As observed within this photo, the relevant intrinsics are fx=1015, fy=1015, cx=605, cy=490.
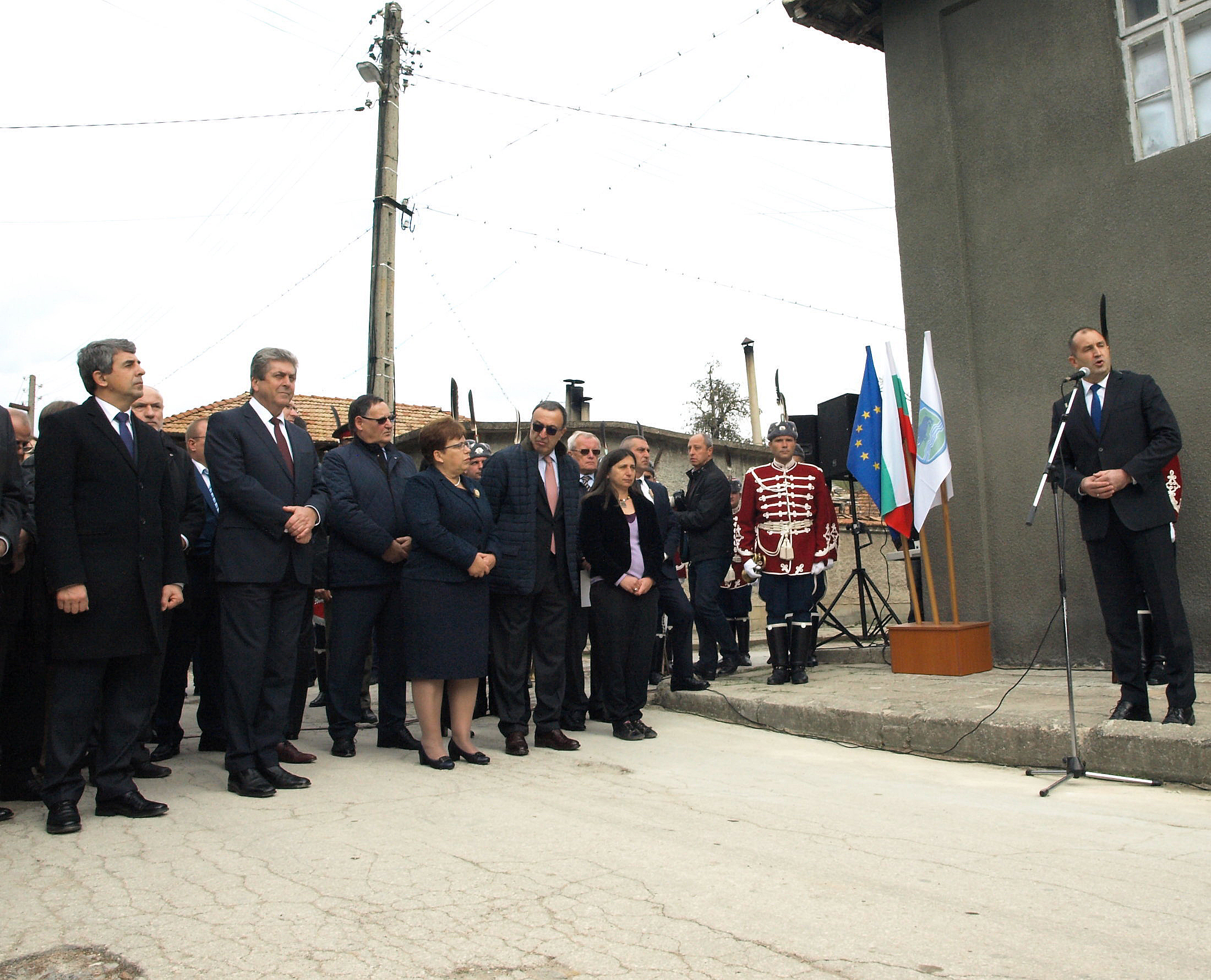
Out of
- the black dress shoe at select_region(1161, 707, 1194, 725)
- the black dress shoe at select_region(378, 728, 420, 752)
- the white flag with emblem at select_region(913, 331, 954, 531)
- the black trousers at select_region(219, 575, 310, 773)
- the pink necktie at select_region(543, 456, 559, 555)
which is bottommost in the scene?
the black dress shoe at select_region(378, 728, 420, 752)

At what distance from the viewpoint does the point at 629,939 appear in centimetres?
269

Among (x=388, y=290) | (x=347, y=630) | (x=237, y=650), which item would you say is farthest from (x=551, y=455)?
(x=388, y=290)

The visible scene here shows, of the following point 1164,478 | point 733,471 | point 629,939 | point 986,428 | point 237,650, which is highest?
point 733,471

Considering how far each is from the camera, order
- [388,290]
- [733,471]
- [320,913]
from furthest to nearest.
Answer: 1. [733,471]
2. [388,290]
3. [320,913]

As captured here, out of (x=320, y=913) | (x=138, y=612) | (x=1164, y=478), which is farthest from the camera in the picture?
(x=1164, y=478)

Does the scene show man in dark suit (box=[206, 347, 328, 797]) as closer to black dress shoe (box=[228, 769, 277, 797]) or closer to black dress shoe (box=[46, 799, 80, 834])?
black dress shoe (box=[228, 769, 277, 797])

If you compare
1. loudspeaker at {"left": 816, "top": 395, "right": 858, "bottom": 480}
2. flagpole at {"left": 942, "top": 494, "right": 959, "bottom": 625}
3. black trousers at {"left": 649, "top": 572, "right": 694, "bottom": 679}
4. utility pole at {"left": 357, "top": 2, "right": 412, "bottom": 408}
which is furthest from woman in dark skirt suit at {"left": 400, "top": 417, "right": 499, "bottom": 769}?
utility pole at {"left": 357, "top": 2, "right": 412, "bottom": 408}

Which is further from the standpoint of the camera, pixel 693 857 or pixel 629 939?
pixel 693 857

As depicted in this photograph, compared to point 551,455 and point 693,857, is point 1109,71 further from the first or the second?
point 693,857

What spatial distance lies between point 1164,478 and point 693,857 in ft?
11.7

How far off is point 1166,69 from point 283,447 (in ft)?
22.4

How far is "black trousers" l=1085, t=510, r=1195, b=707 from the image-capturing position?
16.7 ft

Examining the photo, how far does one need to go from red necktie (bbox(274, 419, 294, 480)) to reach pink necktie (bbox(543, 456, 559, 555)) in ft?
5.14

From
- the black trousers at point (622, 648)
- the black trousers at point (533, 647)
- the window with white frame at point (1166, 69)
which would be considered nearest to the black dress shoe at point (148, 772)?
the black trousers at point (533, 647)
